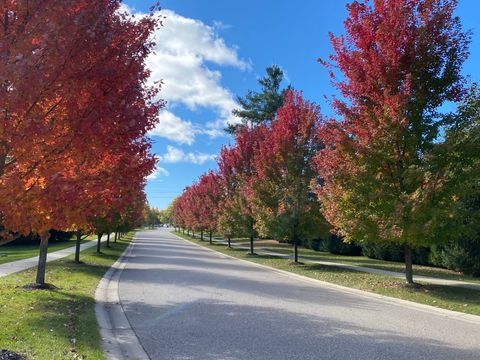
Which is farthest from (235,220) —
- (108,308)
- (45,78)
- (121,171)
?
(45,78)

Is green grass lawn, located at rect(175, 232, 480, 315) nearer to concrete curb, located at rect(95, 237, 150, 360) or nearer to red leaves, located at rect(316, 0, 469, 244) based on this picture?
red leaves, located at rect(316, 0, 469, 244)

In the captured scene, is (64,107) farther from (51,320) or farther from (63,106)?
(51,320)

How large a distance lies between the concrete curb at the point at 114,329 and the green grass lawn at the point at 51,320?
0.14m

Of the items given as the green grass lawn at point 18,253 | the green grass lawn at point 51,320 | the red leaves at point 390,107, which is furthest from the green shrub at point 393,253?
the green grass lawn at point 18,253

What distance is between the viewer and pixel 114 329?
7.44 meters

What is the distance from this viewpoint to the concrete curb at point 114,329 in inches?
Result: 237

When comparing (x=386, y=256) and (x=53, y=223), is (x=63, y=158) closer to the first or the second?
(x=53, y=223)

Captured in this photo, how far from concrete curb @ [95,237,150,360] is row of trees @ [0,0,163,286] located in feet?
6.27

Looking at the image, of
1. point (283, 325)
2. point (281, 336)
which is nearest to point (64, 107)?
point (281, 336)

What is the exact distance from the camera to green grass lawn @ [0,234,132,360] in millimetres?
5789

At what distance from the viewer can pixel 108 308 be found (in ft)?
30.2

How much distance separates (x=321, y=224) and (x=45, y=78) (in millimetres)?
16628

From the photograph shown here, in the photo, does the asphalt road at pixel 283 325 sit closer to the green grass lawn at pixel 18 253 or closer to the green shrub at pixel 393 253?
the green shrub at pixel 393 253

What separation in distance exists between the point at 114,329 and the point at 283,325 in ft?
9.49
